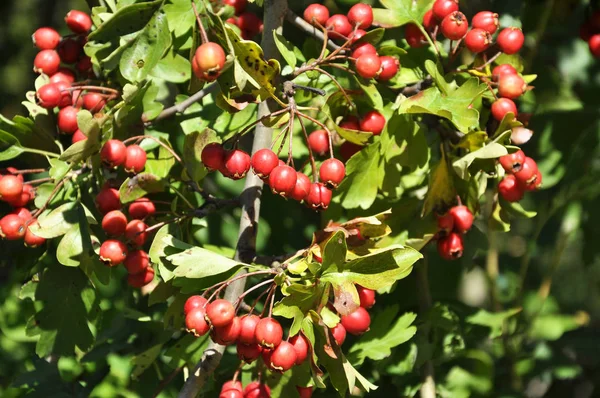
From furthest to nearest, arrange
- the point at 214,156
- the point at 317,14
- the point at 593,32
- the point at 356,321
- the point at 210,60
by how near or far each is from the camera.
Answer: the point at 593,32 < the point at 317,14 < the point at 356,321 < the point at 214,156 < the point at 210,60

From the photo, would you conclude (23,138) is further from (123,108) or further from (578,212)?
(578,212)

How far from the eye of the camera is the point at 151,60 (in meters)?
1.58

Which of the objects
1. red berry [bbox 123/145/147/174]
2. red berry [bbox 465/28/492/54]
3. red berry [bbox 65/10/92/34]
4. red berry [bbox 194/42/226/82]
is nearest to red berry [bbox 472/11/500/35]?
red berry [bbox 465/28/492/54]

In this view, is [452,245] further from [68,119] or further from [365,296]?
[68,119]

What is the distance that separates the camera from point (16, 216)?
1594 millimetres

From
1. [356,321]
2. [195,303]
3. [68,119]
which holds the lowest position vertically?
[356,321]

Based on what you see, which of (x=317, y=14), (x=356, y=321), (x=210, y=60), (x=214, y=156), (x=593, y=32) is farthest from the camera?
(x=593, y=32)

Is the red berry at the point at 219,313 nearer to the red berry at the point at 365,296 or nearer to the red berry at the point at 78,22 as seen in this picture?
the red berry at the point at 365,296

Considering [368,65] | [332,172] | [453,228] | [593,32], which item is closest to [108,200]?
[332,172]

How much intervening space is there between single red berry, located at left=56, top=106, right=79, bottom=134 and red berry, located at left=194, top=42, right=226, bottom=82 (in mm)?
392

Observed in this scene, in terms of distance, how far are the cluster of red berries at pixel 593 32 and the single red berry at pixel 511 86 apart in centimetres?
53

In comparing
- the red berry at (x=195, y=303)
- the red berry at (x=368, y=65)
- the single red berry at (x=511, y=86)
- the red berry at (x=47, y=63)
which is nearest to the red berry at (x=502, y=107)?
the single red berry at (x=511, y=86)

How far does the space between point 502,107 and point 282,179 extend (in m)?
0.46

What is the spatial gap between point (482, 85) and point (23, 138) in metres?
0.89
